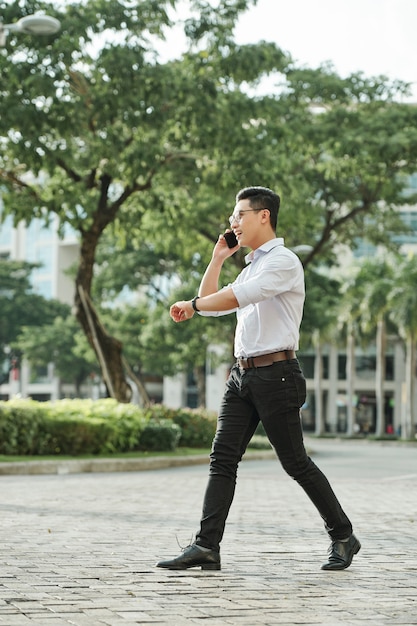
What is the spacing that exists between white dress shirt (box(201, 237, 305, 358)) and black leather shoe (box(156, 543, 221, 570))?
1.02 meters

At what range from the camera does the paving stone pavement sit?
440 centimetres

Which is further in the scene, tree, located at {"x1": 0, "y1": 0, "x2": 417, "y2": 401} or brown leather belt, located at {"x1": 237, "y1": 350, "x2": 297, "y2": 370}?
tree, located at {"x1": 0, "y1": 0, "x2": 417, "y2": 401}

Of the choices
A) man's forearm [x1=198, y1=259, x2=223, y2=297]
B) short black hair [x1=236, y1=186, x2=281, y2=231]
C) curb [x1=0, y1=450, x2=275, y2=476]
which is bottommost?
curb [x1=0, y1=450, x2=275, y2=476]

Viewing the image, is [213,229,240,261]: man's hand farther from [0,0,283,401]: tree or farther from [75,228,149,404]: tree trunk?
[75,228,149,404]: tree trunk

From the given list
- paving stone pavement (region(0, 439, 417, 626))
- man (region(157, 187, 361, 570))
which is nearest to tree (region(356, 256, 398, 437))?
paving stone pavement (region(0, 439, 417, 626))

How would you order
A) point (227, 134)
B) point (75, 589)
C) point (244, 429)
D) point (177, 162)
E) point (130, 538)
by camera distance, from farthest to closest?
point (177, 162)
point (227, 134)
point (130, 538)
point (244, 429)
point (75, 589)

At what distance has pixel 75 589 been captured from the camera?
16.1 ft

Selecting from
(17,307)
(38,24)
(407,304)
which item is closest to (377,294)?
(407,304)

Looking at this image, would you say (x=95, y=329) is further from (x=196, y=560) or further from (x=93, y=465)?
(x=196, y=560)

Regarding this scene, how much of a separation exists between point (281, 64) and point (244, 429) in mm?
16922

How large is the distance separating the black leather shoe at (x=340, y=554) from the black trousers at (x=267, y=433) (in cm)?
4

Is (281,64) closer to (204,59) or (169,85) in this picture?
(204,59)

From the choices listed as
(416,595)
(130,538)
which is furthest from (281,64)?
(416,595)

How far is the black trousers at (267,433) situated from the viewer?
5.64m
